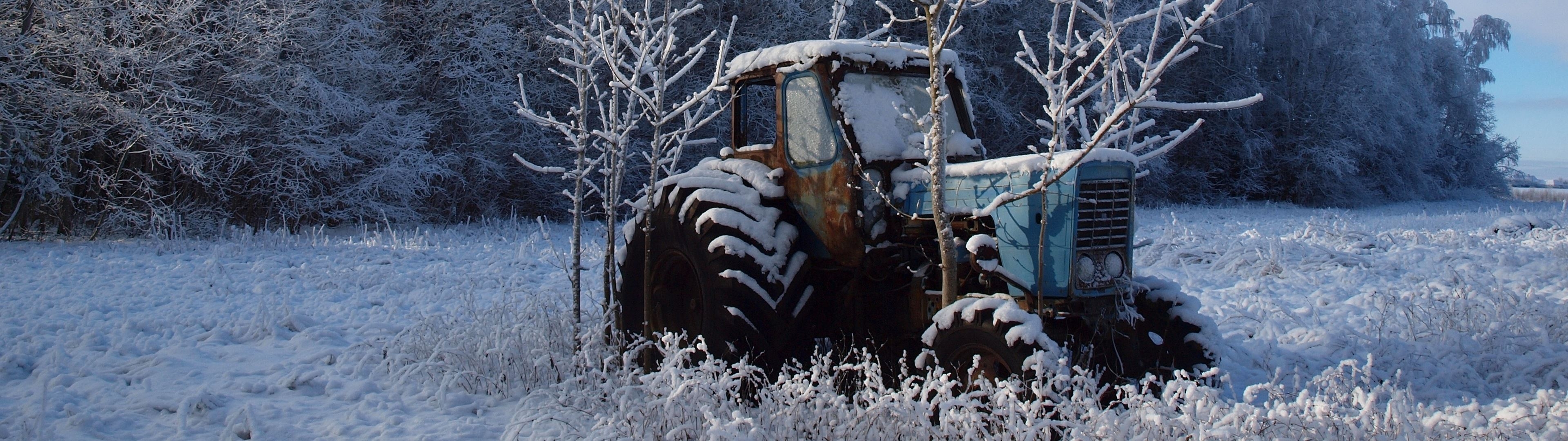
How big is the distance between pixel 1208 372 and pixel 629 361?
88.9 inches

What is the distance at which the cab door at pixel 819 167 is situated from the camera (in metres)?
4.48

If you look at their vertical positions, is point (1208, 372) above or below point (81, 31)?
below

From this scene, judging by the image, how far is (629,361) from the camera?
13.6 ft

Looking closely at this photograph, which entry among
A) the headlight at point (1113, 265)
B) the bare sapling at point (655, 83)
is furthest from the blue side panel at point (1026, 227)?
the bare sapling at point (655, 83)

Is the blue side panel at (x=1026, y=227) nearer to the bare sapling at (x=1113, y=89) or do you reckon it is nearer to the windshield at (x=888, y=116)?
the bare sapling at (x=1113, y=89)

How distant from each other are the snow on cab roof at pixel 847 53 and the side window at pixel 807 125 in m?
0.09

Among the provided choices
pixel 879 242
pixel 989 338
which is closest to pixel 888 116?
pixel 879 242

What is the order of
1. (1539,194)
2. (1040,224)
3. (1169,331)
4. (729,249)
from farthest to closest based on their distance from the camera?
(1539,194), (729,249), (1169,331), (1040,224)

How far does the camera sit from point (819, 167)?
4.60 m

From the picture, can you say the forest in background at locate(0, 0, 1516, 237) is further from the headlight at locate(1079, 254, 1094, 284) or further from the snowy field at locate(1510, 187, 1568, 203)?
the snowy field at locate(1510, 187, 1568, 203)

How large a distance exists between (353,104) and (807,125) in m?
10.1

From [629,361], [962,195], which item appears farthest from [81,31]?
[962,195]

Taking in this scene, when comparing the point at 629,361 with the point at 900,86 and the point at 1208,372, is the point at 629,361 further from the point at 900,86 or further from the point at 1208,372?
the point at 1208,372

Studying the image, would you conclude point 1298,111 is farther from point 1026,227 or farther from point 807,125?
point 1026,227
